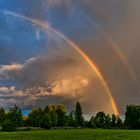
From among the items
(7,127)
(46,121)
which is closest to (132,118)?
(46,121)

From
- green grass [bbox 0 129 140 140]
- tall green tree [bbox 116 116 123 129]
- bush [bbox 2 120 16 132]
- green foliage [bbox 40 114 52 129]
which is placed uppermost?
tall green tree [bbox 116 116 123 129]

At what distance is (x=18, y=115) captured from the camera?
141750 millimetres

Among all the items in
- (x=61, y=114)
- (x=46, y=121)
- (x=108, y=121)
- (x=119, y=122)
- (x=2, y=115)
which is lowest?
(x=46, y=121)

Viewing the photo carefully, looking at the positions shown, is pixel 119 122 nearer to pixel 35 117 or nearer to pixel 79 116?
pixel 79 116

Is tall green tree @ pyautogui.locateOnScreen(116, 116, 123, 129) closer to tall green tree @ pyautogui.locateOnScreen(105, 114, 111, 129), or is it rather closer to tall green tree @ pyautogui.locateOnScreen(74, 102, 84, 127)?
tall green tree @ pyautogui.locateOnScreen(105, 114, 111, 129)

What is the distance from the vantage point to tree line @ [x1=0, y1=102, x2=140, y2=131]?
464ft

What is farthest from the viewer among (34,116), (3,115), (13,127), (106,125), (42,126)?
(106,125)

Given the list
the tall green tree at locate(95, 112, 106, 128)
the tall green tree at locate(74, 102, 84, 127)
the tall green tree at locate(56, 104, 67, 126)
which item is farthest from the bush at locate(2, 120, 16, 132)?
the tall green tree at locate(95, 112, 106, 128)

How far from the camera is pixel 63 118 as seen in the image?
522 ft

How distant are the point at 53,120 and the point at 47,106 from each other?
70.5ft

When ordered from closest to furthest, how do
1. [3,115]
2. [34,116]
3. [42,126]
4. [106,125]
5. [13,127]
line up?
1. [13,127]
2. [42,126]
3. [34,116]
4. [3,115]
5. [106,125]

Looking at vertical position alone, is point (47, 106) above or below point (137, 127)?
above

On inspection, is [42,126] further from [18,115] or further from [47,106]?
[47,106]

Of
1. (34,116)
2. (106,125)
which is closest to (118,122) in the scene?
(106,125)
